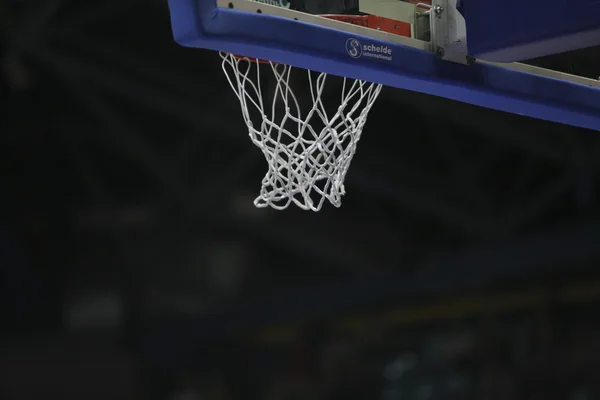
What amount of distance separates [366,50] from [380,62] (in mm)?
52

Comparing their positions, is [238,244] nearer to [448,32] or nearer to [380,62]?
[448,32]

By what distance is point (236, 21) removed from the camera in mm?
1811

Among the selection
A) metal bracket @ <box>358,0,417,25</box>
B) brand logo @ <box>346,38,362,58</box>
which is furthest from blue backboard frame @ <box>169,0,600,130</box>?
metal bracket @ <box>358,0,417,25</box>

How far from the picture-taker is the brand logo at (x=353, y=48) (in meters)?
2.06

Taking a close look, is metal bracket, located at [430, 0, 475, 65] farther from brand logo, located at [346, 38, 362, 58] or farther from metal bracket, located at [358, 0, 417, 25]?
brand logo, located at [346, 38, 362, 58]

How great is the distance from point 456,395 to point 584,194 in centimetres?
186

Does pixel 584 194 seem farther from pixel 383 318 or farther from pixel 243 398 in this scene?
pixel 243 398

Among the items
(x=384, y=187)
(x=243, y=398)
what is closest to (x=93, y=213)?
(x=243, y=398)

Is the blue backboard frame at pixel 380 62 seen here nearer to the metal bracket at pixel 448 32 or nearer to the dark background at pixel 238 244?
the metal bracket at pixel 448 32

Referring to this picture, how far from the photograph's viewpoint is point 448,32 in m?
2.28

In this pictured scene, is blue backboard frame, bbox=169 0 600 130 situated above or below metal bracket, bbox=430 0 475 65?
below

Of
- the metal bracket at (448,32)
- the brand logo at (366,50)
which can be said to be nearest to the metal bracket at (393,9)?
the metal bracket at (448,32)

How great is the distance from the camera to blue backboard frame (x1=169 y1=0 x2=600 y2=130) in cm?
177

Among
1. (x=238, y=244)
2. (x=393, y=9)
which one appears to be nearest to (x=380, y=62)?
(x=393, y=9)
